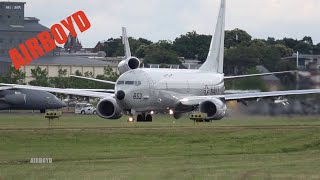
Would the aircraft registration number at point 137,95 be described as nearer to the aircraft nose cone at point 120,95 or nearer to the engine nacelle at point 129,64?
the aircraft nose cone at point 120,95

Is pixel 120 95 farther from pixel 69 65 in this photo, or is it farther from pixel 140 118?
pixel 69 65

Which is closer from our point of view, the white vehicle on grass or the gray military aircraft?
the gray military aircraft

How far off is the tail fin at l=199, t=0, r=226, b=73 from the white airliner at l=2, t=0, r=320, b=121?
3.44 m

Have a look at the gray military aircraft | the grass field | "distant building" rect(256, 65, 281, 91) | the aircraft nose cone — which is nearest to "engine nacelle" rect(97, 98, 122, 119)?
the aircraft nose cone

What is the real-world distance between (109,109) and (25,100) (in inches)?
1389

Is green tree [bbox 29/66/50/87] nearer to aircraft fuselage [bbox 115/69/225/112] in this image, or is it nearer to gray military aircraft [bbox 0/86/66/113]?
gray military aircraft [bbox 0/86/66/113]

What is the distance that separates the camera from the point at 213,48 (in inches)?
3880

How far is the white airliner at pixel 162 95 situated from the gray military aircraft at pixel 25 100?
1029 inches

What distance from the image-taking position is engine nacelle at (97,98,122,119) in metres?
83.7

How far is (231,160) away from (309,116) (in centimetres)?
2593

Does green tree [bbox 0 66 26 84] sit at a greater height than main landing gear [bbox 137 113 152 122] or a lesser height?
greater

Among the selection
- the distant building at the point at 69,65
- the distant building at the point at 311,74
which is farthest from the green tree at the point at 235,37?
the distant building at the point at 311,74

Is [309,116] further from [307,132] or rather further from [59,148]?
[59,148]

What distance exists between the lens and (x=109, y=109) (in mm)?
84438
